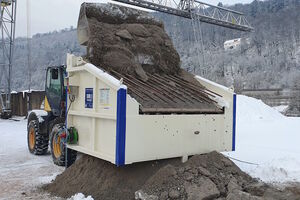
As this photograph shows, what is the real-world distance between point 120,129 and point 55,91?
4.15m

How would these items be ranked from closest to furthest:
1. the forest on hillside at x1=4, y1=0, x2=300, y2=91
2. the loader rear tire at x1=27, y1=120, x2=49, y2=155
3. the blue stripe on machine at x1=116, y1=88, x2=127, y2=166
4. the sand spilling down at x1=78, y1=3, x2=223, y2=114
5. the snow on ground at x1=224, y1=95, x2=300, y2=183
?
1. the blue stripe on machine at x1=116, y1=88, x2=127, y2=166
2. the sand spilling down at x1=78, y1=3, x2=223, y2=114
3. the snow on ground at x1=224, y1=95, x2=300, y2=183
4. the loader rear tire at x1=27, y1=120, x2=49, y2=155
5. the forest on hillside at x1=4, y1=0, x2=300, y2=91

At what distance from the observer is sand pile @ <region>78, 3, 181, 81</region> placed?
5320 millimetres

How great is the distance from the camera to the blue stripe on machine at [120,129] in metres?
4.19

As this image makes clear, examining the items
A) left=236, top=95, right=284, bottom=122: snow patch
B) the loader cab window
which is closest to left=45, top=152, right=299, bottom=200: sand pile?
the loader cab window

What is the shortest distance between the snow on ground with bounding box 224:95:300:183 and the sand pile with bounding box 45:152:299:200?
72 cm

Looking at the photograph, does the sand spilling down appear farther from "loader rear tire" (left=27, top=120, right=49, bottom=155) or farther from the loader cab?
"loader rear tire" (left=27, top=120, right=49, bottom=155)

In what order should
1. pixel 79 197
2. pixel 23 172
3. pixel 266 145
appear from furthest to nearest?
pixel 266 145
pixel 23 172
pixel 79 197

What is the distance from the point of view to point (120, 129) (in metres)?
4.18

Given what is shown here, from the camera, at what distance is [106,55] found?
531 centimetres

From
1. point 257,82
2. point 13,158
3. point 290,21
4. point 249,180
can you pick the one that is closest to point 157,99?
point 249,180

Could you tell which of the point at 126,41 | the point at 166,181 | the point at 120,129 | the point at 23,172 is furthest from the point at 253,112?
the point at 120,129

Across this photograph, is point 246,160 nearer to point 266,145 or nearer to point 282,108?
point 266,145

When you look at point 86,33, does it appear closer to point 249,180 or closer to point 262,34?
point 249,180

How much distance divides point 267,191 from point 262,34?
8231cm
